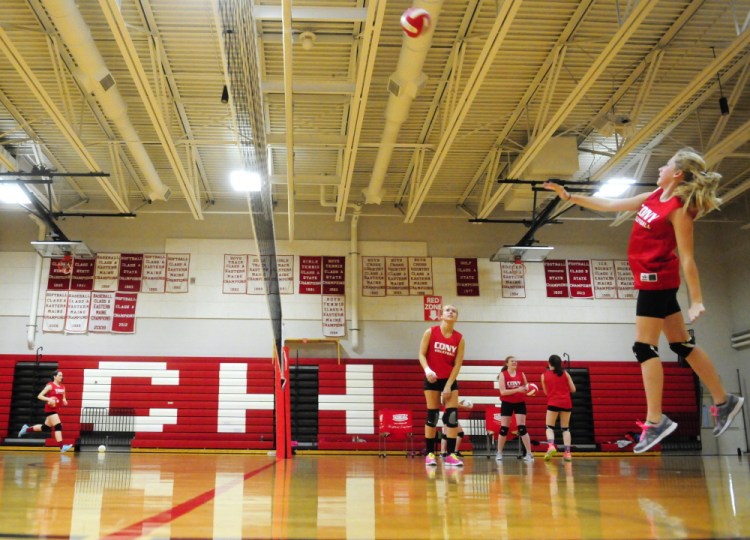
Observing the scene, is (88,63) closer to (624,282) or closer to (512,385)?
(512,385)

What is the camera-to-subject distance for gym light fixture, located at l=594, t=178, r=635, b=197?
586 inches

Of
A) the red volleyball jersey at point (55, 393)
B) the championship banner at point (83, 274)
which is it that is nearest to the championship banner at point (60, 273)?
the championship banner at point (83, 274)

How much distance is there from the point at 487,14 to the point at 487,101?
10.3 ft

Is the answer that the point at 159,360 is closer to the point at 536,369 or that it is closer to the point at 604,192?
the point at 536,369

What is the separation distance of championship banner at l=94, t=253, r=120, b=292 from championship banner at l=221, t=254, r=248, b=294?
3.10 metres

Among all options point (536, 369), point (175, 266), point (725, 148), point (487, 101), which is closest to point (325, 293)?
point (175, 266)

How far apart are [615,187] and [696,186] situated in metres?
12.6

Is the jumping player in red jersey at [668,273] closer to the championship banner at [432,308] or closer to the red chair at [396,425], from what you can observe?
the red chair at [396,425]

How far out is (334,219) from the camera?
789 inches

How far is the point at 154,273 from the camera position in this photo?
1912 cm

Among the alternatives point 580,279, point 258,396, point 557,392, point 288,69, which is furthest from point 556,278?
point 288,69

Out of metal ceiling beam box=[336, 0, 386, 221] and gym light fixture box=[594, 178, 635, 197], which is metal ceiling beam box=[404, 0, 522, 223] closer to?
metal ceiling beam box=[336, 0, 386, 221]

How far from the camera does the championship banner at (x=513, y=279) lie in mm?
19578

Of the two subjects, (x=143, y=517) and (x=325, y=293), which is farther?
(x=325, y=293)
